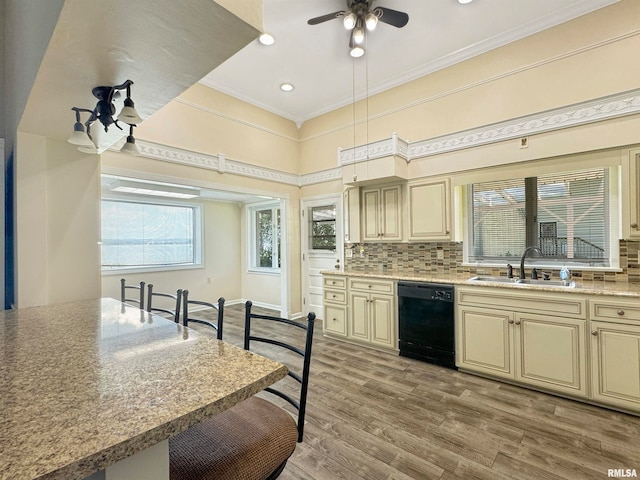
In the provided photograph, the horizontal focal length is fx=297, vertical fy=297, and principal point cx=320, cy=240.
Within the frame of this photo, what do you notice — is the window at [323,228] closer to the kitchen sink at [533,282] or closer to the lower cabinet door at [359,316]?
the lower cabinet door at [359,316]

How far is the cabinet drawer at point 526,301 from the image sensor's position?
2326 mm

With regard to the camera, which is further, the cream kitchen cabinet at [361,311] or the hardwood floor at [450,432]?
the cream kitchen cabinet at [361,311]

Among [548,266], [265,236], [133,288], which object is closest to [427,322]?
[548,266]

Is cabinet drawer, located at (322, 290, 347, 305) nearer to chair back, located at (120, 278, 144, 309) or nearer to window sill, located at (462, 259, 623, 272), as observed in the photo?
window sill, located at (462, 259, 623, 272)

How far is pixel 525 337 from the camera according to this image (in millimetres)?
2543

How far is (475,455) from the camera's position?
1.78m

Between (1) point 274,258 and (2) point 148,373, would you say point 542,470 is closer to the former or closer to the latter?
(2) point 148,373

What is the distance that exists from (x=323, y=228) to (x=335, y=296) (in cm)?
136

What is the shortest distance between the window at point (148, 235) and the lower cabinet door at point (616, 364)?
18.9 feet

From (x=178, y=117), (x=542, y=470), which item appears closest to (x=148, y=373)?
(x=542, y=470)

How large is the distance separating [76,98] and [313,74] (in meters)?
2.94

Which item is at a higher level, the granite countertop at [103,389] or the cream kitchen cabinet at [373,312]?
the granite countertop at [103,389]

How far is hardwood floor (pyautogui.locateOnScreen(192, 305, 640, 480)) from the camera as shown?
168 cm

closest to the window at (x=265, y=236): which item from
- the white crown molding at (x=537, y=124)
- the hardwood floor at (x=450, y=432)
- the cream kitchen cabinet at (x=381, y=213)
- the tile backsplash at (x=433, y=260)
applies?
the tile backsplash at (x=433, y=260)
